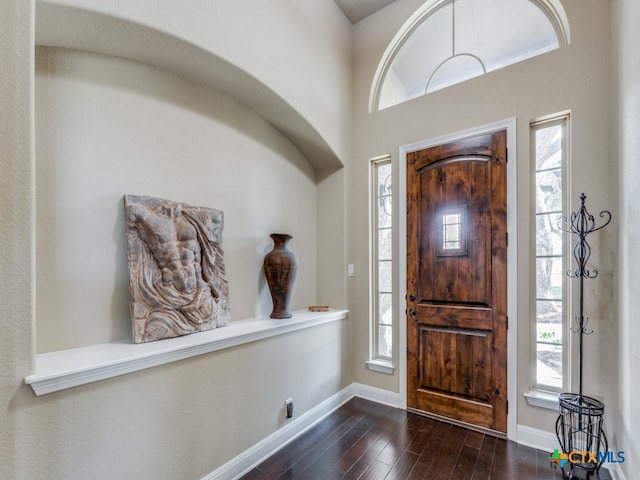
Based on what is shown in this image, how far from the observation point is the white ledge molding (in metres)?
1.26

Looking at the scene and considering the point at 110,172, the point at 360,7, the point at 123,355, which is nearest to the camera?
the point at 123,355

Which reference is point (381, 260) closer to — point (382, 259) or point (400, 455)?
point (382, 259)

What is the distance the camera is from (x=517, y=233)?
2.38 metres

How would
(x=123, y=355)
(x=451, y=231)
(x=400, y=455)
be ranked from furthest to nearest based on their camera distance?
1. (x=451, y=231)
2. (x=400, y=455)
3. (x=123, y=355)

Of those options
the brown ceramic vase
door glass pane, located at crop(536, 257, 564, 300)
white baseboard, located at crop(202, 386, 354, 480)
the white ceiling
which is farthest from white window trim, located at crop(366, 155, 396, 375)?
the white ceiling

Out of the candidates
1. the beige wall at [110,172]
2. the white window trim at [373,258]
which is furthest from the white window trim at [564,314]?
the beige wall at [110,172]

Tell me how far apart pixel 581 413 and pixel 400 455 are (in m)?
1.17

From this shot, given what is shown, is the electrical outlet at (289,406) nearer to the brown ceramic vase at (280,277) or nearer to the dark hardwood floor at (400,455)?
the dark hardwood floor at (400,455)

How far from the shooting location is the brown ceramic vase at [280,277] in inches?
99.7

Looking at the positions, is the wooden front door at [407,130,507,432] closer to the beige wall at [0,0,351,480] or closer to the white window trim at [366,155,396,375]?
the white window trim at [366,155,396,375]

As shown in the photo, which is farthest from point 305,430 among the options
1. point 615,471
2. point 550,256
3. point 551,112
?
point 551,112

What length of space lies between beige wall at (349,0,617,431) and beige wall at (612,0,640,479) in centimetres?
11

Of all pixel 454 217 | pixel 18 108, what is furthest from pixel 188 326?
pixel 454 217

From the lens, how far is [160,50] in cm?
184
